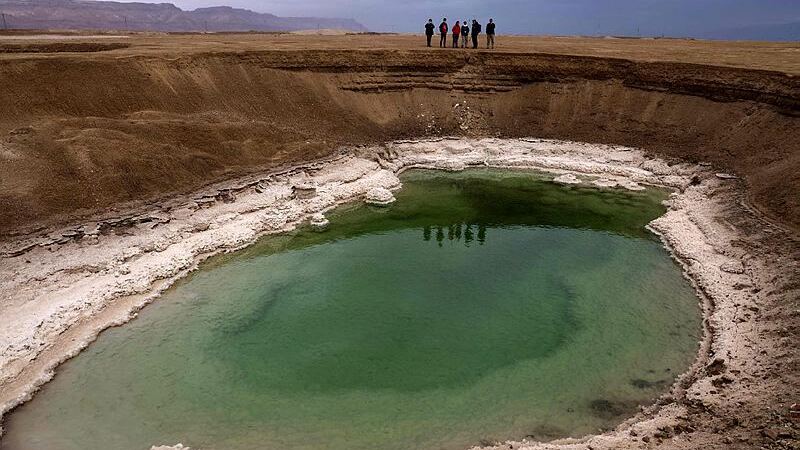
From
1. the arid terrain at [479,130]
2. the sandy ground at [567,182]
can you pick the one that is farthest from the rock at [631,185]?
the arid terrain at [479,130]

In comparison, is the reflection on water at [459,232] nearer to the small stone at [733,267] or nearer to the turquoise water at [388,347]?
the turquoise water at [388,347]

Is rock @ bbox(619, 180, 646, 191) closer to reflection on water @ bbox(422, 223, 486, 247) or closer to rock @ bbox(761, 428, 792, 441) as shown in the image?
reflection on water @ bbox(422, 223, 486, 247)

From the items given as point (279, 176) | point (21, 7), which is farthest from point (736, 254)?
point (21, 7)

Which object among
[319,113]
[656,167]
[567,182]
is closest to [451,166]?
[567,182]

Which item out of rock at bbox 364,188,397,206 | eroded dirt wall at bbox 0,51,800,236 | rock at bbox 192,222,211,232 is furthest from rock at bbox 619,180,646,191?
rock at bbox 192,222,211,232

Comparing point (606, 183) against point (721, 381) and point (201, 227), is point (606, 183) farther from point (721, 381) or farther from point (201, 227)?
point (201, 227)

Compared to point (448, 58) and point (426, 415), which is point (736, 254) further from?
point (448, 58)
